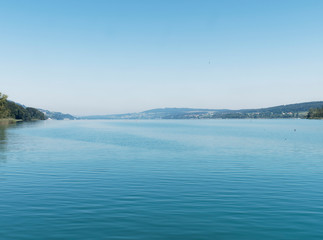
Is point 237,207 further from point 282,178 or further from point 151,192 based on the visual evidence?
point 282,178

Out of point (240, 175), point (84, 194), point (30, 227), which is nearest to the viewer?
point (30, 227)

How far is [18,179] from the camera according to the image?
102 ft

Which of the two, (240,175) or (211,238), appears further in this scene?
(240,175)

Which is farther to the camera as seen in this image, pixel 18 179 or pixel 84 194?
pixel 18 179

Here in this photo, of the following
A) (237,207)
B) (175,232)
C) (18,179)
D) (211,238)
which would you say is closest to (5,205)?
(18,179)

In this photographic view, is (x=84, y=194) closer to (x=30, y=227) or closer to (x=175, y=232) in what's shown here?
(x=30, y=227)

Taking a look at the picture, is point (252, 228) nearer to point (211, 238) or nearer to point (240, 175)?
point (211, 238)

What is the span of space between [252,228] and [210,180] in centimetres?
1366

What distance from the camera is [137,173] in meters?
34.8

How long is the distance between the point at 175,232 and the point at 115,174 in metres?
19.0

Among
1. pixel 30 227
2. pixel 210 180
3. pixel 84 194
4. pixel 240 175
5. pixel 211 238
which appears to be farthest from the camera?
pixel 240 175

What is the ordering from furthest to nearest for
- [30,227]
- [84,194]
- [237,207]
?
[84,194]
[237,207]
[30,227]

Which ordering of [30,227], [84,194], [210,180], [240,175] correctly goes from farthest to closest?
1. [240,175]
2. [210,180]
3. [84,194]
4. [30,227]

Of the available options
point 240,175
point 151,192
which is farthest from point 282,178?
point 151,192
